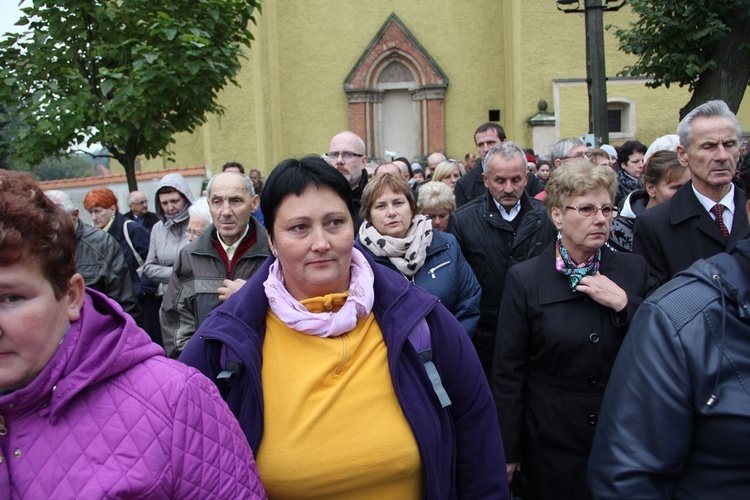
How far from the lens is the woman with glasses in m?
2.90

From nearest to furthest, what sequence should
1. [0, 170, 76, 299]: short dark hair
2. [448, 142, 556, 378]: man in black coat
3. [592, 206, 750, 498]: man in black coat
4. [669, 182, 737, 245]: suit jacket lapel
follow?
[0, 170, 76, 299]: short dark hair, [592, 206, 750, 498]: man in black coat, [669, 182, 737, 245]: suit jacket lapel, [448, 142, 556, 378]: man in black coat

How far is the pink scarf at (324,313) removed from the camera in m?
2.09

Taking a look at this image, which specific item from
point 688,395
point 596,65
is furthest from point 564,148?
point 688,395

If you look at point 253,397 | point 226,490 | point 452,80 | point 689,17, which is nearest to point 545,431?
point 253,397

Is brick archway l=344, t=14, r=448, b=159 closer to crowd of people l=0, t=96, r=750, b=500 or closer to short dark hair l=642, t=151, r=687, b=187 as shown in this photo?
short dark hair l=642, t=151, r=687, b=187

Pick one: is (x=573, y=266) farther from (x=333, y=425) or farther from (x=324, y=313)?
(x=333, y=425)

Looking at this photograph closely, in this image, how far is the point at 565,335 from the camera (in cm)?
291

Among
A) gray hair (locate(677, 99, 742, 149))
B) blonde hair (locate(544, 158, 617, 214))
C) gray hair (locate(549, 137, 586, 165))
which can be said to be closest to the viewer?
blonde hair (locate(544, 158, 617, 214))

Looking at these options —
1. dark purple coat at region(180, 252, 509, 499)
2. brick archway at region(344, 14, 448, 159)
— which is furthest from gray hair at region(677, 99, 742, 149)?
brick archway at region(344, 14, 448, 159)

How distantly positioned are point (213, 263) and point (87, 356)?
2419 mm

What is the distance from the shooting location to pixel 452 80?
70.0 ft

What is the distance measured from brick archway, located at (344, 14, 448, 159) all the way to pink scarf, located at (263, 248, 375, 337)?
19.4 metres

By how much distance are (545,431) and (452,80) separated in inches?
770

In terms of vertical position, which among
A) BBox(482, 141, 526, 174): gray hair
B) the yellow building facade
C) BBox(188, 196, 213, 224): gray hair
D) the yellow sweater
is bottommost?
the yellow sweater
